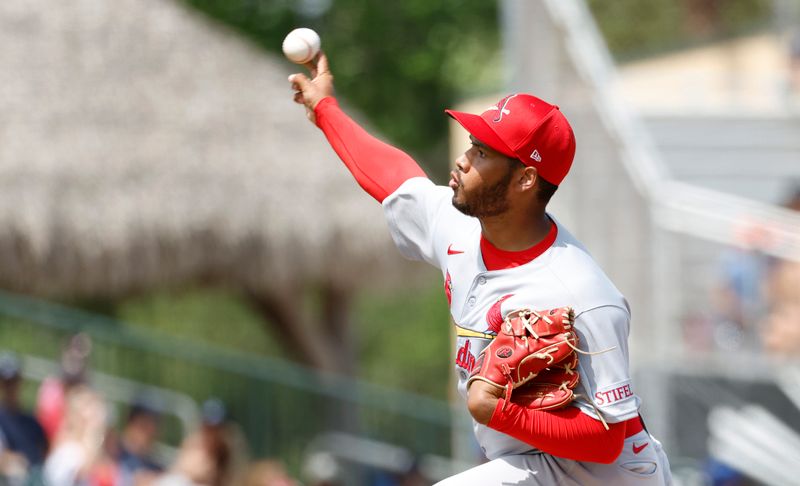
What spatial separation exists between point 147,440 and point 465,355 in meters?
5.15

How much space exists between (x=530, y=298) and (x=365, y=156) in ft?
2.82

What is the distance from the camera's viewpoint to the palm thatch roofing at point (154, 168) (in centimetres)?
993

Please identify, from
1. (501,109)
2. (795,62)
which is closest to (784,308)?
(795,62)

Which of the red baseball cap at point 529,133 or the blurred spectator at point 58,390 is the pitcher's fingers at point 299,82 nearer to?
the red baseball cap at point 529,133

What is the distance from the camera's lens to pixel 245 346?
22891 millimetres

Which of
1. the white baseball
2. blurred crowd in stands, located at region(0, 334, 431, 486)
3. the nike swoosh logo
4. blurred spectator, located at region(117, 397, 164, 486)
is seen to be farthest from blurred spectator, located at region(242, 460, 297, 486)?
the nike swoosh logo

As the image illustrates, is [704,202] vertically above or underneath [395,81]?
underneath

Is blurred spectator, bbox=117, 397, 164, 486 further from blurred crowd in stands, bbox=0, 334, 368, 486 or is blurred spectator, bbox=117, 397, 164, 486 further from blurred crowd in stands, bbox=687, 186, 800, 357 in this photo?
blurred crowd in stands, bbox=687, 186, 800, 357

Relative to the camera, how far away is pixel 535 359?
9.86 feet

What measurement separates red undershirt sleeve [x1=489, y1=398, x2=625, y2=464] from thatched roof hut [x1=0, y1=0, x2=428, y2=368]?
7.00 m

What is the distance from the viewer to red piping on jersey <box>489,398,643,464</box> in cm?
305

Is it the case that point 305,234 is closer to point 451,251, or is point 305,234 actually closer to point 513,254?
point 451,251

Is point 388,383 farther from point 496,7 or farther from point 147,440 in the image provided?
point 147,440

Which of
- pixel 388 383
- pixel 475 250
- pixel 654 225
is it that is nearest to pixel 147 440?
pixel 654 225
